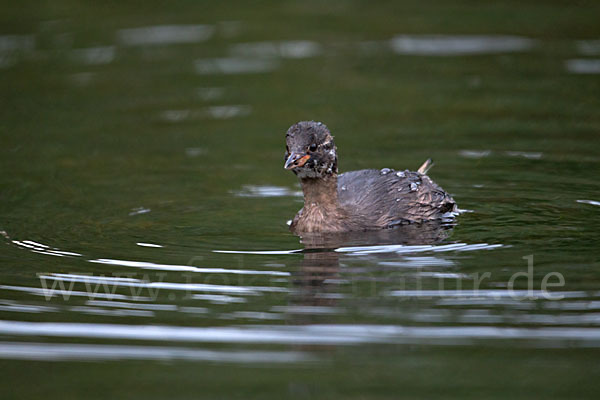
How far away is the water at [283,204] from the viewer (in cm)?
697

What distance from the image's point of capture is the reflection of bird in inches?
413

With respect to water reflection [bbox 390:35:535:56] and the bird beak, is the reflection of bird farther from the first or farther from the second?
water reflection [bbox 390:35:535:56]

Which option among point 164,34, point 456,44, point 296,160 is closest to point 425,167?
point 296,160

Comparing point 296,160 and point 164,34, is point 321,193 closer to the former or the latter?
point 296,160

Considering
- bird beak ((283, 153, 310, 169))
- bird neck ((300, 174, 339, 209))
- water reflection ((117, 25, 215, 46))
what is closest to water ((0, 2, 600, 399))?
water reflection ((117, 25, 215, 46))

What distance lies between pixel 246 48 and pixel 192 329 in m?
12.4

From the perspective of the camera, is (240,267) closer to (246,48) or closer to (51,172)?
(51,172)

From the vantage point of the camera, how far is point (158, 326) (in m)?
7.74

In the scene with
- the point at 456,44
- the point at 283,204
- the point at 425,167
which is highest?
the point at 456,44

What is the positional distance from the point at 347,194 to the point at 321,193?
1.46ft

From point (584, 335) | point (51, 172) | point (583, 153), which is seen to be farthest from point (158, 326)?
point (583, 153)

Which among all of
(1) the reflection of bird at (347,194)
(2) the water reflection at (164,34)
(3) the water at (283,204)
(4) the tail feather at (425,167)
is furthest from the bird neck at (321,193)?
(2) the water reflection at (164,34)

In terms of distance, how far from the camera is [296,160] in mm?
10359

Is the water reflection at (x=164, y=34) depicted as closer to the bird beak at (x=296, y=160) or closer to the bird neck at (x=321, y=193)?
the bird neck at (x=321, y=193)
